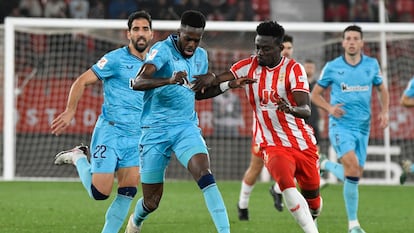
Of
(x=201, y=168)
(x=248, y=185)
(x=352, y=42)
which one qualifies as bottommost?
(x=248, y=185)

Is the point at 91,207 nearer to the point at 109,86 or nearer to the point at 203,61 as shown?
the point at 109,86

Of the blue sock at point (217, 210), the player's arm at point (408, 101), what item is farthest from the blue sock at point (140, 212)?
the player's arm at point (408, 101)

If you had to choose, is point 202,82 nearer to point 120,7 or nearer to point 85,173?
point 85,173

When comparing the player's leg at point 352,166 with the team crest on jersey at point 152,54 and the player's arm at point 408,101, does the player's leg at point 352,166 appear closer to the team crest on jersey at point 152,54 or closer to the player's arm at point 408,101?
the player's arm at point 408,101

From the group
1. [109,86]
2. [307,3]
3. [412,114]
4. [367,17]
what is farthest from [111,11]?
[109,86]

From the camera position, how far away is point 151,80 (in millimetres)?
8281

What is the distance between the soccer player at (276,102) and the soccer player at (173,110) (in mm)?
259

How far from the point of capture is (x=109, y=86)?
31.4ft

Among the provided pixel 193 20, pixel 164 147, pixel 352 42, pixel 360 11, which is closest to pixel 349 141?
pixel 352 42

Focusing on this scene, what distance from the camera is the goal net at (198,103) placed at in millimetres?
19141

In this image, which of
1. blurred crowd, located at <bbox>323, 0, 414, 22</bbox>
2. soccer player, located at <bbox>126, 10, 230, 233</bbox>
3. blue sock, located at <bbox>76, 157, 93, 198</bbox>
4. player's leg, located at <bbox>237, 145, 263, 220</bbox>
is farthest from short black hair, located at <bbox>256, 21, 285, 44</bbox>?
blurred crowd, located at <bbox>323, 0, 414, 22</bbox>

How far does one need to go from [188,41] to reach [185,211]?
517 centimetres

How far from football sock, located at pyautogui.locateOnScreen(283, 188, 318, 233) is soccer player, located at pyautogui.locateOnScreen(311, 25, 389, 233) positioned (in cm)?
326

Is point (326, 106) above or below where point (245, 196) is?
above
